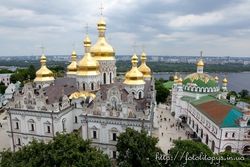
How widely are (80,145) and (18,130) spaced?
1523cm

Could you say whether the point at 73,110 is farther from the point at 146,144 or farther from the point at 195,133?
the point at 195,133

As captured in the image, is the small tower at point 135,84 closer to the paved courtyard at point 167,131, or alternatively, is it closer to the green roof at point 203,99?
the paved courtyard at point 167,131

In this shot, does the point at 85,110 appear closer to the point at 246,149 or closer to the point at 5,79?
the point at 246,149

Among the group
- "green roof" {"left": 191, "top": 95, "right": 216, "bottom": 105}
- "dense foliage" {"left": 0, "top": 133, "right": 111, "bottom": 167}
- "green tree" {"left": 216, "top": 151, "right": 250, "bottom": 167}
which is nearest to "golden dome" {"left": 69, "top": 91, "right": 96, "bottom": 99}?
"dense foliage" {"left": 0, "top": 133, "right": 111, "bottom": 167}

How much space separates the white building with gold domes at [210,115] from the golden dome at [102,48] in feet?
55.9

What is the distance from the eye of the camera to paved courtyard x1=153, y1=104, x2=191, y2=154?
107 feet

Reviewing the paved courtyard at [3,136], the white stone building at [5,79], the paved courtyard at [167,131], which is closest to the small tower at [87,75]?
the paved courtyard at [167,131]

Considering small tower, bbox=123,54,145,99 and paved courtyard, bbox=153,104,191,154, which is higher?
small tower, bbox=123,54,145,99

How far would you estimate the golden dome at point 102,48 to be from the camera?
3388 centimetres

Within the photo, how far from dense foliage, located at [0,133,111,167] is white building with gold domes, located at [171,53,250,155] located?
18.7m

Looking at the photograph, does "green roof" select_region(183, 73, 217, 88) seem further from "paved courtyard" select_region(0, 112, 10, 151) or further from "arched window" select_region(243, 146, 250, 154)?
"paved courtyard" select_region(0, 112, 10, 151)

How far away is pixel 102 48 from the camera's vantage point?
33906 millimetres

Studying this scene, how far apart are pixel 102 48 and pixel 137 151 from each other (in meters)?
20.3

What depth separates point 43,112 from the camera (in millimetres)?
25844
